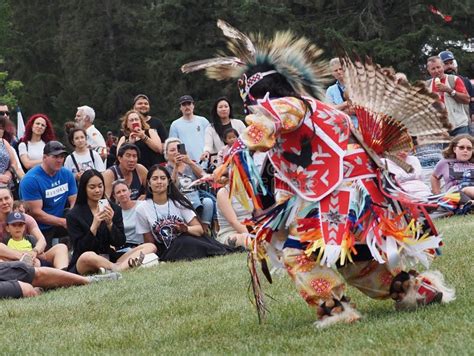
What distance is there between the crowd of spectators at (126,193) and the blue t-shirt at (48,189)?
0.01 meters

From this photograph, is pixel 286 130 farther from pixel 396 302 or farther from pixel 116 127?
pixel 116 127

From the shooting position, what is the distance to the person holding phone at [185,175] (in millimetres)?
10148

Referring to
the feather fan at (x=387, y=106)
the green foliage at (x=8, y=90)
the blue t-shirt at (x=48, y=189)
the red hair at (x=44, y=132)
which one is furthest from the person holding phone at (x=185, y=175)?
the green foliage at (x=8, y=90)

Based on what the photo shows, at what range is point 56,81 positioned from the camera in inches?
1415

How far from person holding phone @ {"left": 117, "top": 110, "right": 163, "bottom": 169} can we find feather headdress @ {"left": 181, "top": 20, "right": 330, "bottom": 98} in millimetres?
6081

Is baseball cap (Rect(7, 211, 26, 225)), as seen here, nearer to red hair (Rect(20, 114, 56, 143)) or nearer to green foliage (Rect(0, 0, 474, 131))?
red hair (Rect(20, 114, 56, 143))

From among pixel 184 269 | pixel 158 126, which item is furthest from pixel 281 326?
pixel 158 126

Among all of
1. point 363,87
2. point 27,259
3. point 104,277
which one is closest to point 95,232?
point 27,259

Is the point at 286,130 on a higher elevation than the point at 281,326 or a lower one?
higher

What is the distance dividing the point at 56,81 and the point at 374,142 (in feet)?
105

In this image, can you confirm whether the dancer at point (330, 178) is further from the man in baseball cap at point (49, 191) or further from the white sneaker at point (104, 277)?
the man in baseball cap at point (49, 191)

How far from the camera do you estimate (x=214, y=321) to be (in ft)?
17.5

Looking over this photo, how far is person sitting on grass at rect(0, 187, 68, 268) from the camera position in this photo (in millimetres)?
8320

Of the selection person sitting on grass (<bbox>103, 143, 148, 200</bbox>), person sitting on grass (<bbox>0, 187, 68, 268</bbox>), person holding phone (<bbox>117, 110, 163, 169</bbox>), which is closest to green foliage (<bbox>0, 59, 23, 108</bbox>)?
person holding phone (<bbox>117, 110, 163, 169</bbox>)
